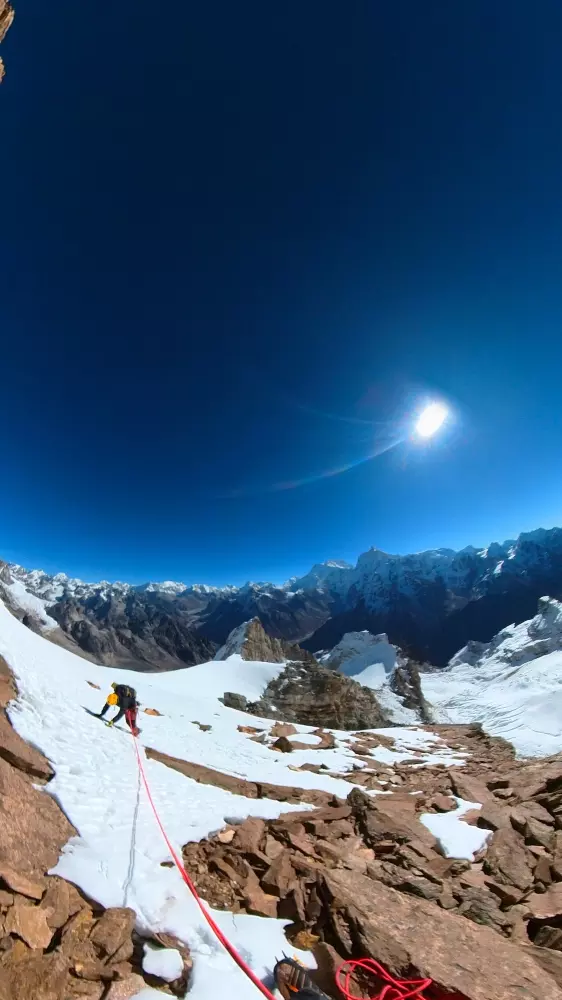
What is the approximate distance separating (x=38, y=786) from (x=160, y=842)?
255cm

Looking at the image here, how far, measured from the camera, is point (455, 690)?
6063 inches

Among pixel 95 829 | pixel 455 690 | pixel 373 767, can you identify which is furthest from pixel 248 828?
pixel 455 690

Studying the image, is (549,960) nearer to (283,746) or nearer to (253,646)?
(283,746)

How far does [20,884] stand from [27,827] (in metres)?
1.63

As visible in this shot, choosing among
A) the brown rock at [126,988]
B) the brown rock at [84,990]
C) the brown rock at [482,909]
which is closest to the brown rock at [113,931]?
the brown rock at [126,988]

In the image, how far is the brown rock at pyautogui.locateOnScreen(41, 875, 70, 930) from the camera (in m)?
4.29

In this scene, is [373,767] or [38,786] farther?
[373,767]

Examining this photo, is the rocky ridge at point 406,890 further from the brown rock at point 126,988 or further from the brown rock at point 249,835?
the brown rock at point 126,988

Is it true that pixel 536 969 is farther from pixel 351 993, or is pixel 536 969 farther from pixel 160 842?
pixel 160 842

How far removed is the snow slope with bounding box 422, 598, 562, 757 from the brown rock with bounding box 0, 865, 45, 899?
200 feet

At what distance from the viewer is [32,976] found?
3.49m

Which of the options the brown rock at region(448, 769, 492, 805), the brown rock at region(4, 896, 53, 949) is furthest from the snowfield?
the brown rock at region(448, 769, 492, 805)

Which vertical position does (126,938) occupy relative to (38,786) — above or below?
below

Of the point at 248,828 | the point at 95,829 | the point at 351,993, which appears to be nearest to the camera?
the point at 351,993
